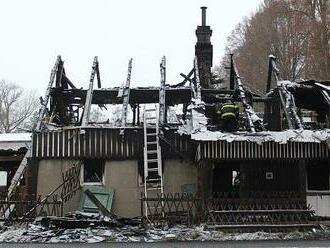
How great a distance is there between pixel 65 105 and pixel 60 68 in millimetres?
1693

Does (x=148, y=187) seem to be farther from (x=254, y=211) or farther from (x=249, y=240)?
(x=249, y=240)

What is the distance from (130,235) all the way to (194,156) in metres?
5.74

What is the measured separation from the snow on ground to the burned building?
3.13 ft

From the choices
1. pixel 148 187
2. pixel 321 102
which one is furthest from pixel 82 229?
pixel 321 102

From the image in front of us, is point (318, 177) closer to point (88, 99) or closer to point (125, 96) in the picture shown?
point (125, 96)

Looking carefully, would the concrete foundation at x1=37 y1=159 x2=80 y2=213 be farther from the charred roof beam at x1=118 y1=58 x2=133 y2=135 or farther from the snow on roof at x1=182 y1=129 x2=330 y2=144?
the snow on roof at x1=182 y1=129 x2=330 y2=144

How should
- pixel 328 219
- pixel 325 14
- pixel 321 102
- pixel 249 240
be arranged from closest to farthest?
pixel 249 240 → pixel 328 219 → pixel 321 102 → pixel 325 14

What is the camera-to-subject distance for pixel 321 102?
21688 millimetres

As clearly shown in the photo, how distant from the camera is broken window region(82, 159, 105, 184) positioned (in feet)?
68.2

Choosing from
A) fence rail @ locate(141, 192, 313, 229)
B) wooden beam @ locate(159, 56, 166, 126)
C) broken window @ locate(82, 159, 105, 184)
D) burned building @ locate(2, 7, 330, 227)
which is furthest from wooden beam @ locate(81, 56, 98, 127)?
fence rail @ locate(141, 192, 313, 229)

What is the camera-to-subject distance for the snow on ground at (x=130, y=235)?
14.8m

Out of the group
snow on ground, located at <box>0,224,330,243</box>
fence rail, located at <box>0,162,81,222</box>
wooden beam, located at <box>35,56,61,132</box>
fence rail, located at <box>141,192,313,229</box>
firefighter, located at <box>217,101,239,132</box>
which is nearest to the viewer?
snow on ground, located at <box>0,224,330,243</box>

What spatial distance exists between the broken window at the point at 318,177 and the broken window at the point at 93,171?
7.76 m

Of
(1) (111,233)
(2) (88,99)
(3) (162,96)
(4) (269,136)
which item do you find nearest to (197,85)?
(3) (162,96)
